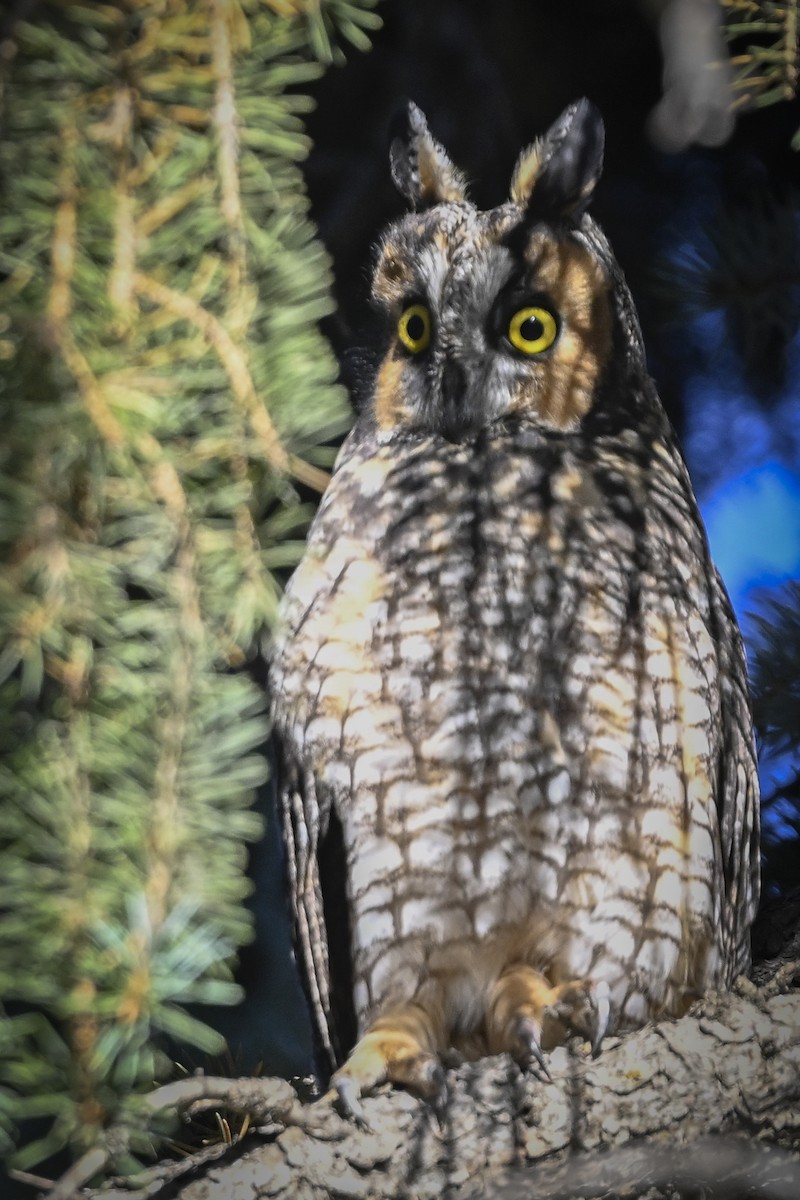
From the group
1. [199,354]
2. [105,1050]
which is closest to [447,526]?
[199,354]

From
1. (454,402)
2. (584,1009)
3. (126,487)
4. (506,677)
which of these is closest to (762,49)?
(454,402)

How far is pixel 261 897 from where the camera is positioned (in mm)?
1008

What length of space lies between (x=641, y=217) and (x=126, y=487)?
2.60 feet

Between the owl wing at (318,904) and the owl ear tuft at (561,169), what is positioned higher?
the owl ear tuft at (561,169)

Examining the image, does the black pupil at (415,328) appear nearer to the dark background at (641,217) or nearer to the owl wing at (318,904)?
the dark background at (641,217)

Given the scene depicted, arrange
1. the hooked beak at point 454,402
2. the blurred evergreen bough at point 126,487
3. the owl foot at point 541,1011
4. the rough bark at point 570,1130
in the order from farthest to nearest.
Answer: the hooked beak at point 454,402 → the owl foot at point 541,1011 → the rough bark at point 570,1130 → the blurred evergreen bough at point 126,487

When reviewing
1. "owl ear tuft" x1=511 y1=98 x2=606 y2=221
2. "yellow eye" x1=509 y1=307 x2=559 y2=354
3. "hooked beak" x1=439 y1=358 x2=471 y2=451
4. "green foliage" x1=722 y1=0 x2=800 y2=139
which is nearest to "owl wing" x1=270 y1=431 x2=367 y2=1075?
"hooked beak" x1=439 y1=358 x2=471 y2=451

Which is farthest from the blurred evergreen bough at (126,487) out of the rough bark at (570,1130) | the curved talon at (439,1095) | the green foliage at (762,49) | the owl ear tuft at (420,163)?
the green foliage at (762,49)

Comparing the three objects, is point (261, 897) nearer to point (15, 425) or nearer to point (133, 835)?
point (133, 835)

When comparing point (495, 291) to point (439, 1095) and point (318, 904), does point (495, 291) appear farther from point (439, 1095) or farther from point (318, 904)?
point (439, 1095)

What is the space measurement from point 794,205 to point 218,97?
871mm

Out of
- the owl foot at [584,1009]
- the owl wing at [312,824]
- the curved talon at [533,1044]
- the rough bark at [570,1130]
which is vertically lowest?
the rough bark at [570,1130]

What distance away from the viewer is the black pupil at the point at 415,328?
108cm

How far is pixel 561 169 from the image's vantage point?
1077mm
